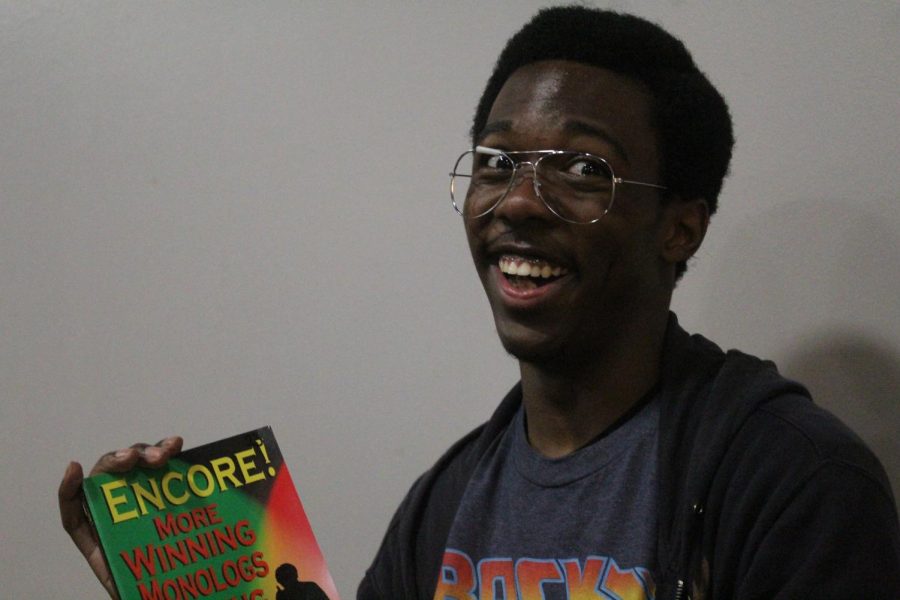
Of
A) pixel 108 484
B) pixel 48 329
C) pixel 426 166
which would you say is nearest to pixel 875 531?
pixel 108 484

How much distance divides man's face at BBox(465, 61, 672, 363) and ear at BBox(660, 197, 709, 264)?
0.05 feet

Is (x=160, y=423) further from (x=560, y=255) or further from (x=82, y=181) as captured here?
(x=560, y=255)

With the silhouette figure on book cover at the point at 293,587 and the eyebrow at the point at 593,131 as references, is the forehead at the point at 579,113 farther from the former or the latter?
the silhouette figure on book cover at the point at 293,587

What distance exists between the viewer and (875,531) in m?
0.86

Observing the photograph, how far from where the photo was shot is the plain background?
1543mm

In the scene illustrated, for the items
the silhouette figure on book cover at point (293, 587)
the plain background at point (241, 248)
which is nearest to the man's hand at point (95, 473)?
the silhouette figure on book cover at point (293, 587)

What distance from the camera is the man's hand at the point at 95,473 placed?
1053 millimetres

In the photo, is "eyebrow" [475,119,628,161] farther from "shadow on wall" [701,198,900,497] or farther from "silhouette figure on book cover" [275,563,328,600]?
"silhouette figure on book cover" [275,563,328,600]

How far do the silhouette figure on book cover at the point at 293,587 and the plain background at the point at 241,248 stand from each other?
1.67 feet

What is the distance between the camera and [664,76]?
1.11 m

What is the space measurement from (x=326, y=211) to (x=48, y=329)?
48cm

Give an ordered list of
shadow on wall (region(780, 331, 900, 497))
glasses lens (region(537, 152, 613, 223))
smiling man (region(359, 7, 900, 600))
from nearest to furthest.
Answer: smiling man (region(359, 7, 900, 600))
glasses lens (region(537, 152, 613, 223))
shadow on wall (region(780, 331, 900, 497))

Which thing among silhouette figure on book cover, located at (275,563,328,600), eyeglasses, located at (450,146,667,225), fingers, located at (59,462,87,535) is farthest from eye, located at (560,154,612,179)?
fingers, located at (59,462,87,535)

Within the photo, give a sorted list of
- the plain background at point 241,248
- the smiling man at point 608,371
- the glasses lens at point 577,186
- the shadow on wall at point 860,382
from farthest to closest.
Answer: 1. the plain background at point 241,248
2. the shadow on wall at point 860,382
3. the glasses lens at point 577,186
4. the smiling man at point 608,371
